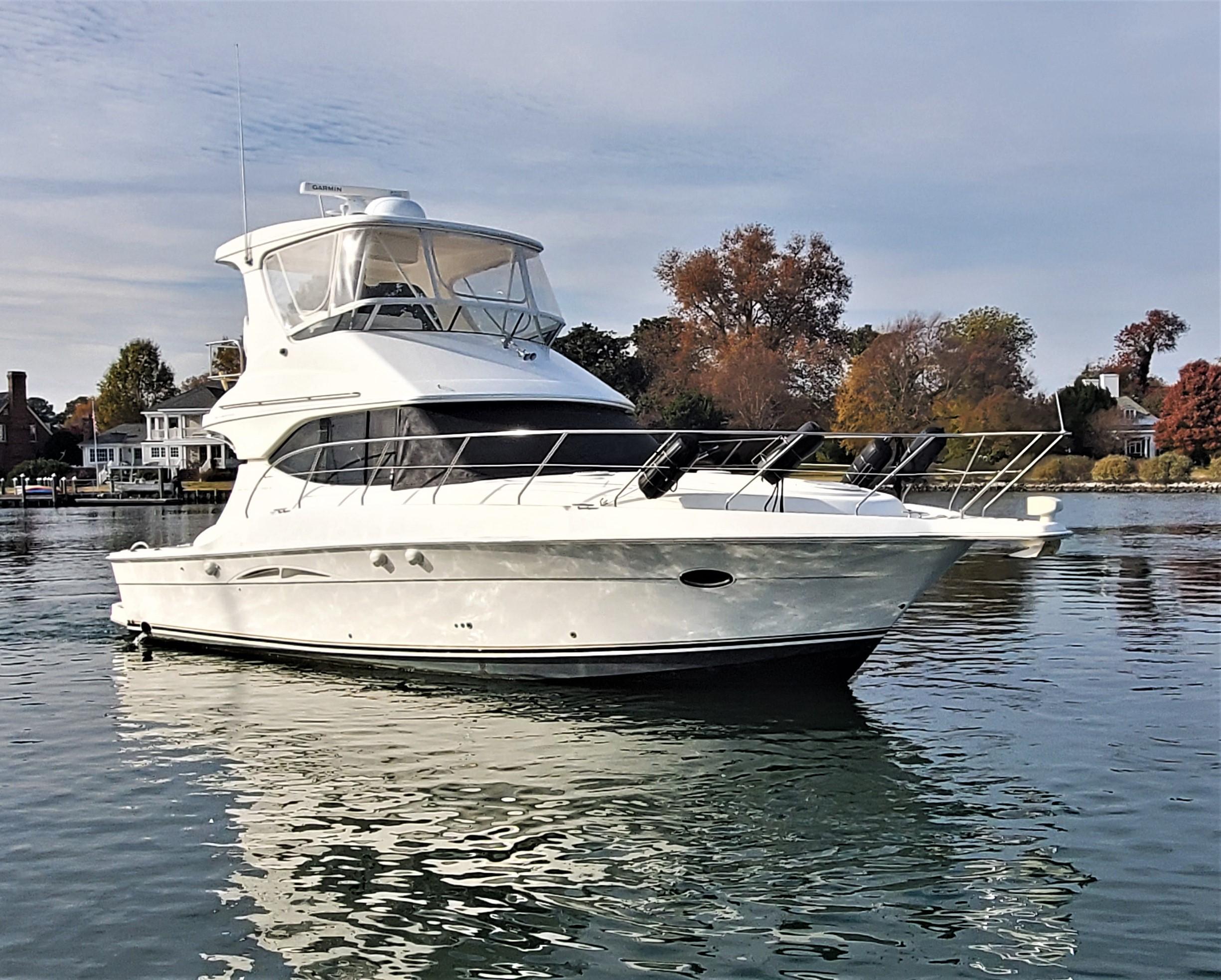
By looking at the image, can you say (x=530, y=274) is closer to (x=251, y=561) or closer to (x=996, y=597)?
(x=251, y=561)

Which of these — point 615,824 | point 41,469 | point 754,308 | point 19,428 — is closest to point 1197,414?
point 754,308

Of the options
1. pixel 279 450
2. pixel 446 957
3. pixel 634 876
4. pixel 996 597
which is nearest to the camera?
pixel 446 957

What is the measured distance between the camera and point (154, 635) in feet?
44.5

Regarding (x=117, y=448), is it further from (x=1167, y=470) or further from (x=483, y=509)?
(x=483, y=509)

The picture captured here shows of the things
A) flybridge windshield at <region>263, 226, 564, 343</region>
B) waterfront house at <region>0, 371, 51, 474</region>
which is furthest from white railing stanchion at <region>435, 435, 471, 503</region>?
waterfront house at <region>0, 371, 51, 474</region>

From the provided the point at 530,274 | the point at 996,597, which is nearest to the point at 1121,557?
the point at 996,597

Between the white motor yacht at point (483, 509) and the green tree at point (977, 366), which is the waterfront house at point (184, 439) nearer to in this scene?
the green tree at point (977, 366)

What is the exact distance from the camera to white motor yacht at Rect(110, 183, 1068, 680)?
30.1 ft

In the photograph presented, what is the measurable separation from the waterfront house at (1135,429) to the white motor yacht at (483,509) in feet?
178

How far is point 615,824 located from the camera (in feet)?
23.8

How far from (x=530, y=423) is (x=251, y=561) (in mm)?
3035

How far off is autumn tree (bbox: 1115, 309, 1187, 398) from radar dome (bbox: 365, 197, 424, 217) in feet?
264

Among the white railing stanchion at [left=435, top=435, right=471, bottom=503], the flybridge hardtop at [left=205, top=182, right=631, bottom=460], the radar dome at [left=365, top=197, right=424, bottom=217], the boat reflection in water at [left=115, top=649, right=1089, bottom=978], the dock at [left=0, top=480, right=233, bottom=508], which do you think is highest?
the radar dome at [left=365, top=197, right=424, bottom=217]

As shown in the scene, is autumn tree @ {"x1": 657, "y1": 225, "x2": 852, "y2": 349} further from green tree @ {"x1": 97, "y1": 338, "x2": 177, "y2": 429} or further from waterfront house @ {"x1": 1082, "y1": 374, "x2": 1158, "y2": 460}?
green tree @ {"x1": 97, "y1": 338, "x2": 177, "y2": 429}
